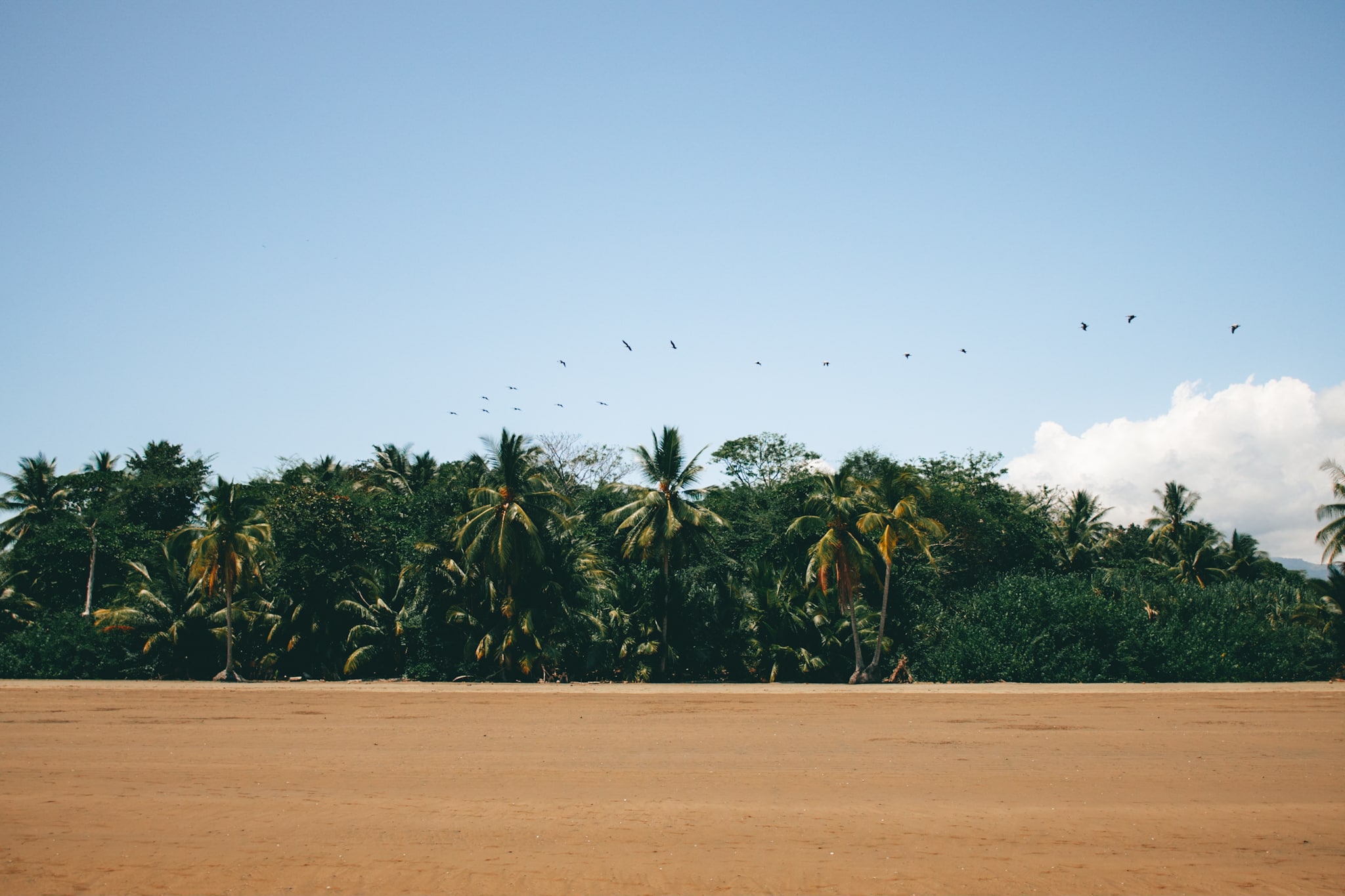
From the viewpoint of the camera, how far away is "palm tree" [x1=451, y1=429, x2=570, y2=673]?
116 feet

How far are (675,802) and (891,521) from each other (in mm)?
24438

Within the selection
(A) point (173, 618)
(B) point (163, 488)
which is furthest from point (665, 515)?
(B) point (163, 488)

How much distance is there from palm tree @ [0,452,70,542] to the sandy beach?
35.0m

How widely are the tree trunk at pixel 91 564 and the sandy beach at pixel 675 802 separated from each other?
24.1 metres

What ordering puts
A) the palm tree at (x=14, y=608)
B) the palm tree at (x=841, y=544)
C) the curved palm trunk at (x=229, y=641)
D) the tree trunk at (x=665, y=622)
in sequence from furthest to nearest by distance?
the palm tree at (x=14, y=608) → the tree trunk at (x=665, y=622) → the palm tree at (x=841, y=544) → the curved palm trunk at (x=229, y=641)

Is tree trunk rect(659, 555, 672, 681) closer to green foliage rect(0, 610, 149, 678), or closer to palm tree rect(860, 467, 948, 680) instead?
palm tree rect(860, 467, 948, 680)

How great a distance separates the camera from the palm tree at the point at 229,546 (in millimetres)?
33750

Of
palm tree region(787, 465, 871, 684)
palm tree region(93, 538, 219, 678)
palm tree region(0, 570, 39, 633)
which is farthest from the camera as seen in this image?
palm tree region(0, 570, 39, 633)

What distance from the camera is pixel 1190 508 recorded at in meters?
56.4

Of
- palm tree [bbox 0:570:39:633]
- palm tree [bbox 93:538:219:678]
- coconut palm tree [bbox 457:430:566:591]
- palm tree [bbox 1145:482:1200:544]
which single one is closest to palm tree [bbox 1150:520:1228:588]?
palm tree [bbox 1145:482:1200:544]

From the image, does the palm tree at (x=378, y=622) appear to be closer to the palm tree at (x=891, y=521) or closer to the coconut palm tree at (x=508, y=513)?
the coconut palm tree at (x=508, y=513)

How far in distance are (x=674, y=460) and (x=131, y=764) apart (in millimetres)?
25499

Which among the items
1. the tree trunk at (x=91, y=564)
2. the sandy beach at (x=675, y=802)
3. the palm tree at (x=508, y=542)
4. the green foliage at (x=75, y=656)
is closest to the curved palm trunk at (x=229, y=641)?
the green foliage at (x=75, y=656)

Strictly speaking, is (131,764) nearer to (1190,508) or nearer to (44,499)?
(44,499)
